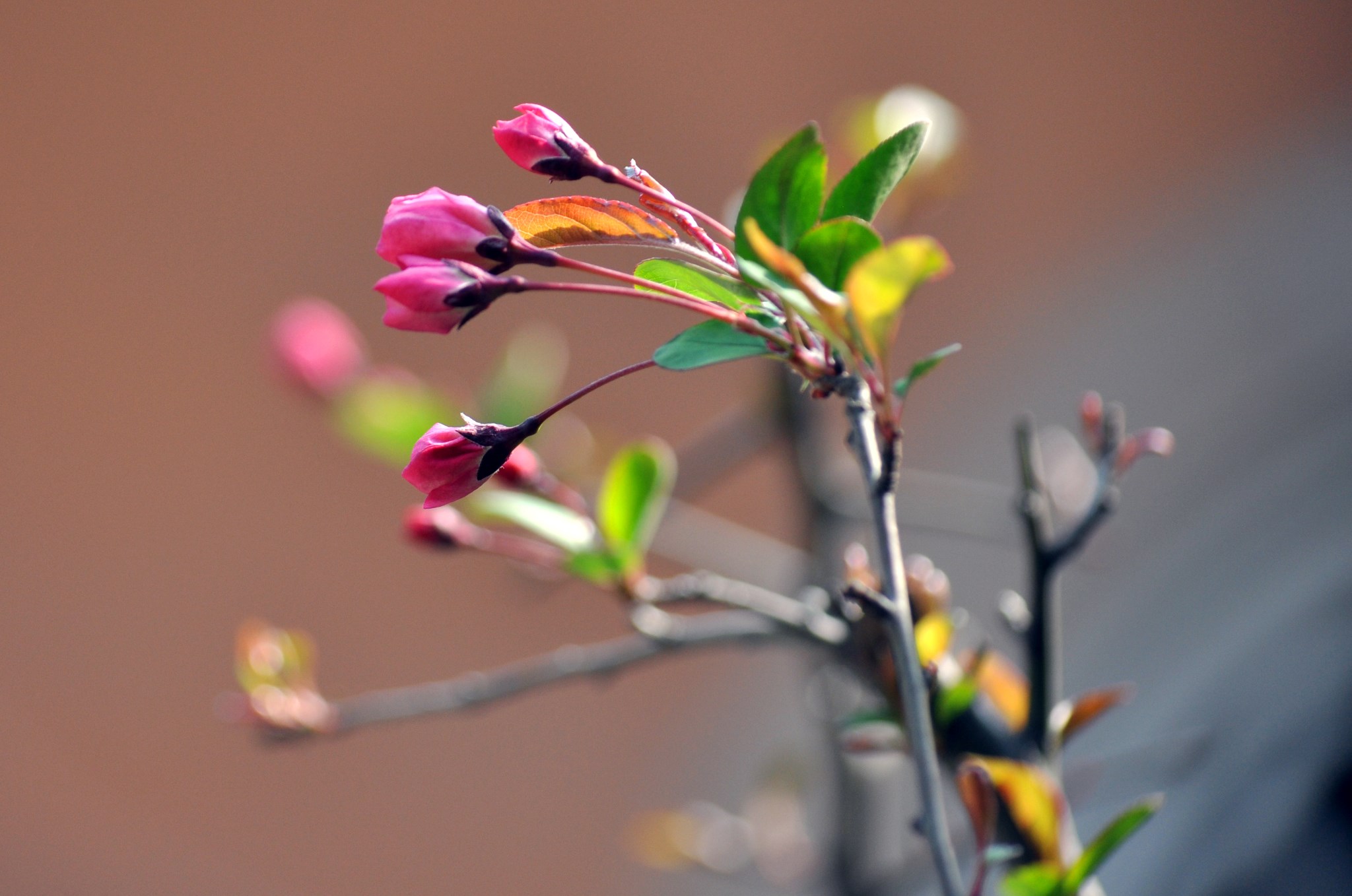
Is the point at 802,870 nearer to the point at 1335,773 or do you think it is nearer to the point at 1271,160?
the point at 1335,773

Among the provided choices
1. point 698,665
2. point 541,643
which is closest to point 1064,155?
point 698,665

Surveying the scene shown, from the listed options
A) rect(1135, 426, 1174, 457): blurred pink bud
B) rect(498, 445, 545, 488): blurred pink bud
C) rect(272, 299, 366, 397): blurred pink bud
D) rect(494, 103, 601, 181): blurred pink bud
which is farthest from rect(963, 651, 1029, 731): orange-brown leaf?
rect(272, 299, 366, 397): blurred pink bud

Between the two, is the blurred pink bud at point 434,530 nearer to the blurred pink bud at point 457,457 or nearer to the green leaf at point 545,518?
the green leaf at point 545,518

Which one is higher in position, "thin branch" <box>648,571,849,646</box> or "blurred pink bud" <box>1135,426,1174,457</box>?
"blurred pink bud" <box>1135,426,1174,457</box>

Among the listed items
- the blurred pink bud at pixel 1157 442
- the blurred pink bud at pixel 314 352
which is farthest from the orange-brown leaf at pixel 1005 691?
the blurred pink bud at pixel 314 352

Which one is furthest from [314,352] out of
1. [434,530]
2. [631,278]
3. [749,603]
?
[631,278]

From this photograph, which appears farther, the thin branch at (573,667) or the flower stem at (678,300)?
the thin branch at (573,667)

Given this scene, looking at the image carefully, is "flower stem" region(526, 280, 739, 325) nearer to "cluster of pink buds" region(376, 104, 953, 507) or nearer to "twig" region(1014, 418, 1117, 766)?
"cluster of pink buds" region(376, 104, 953, 507)
